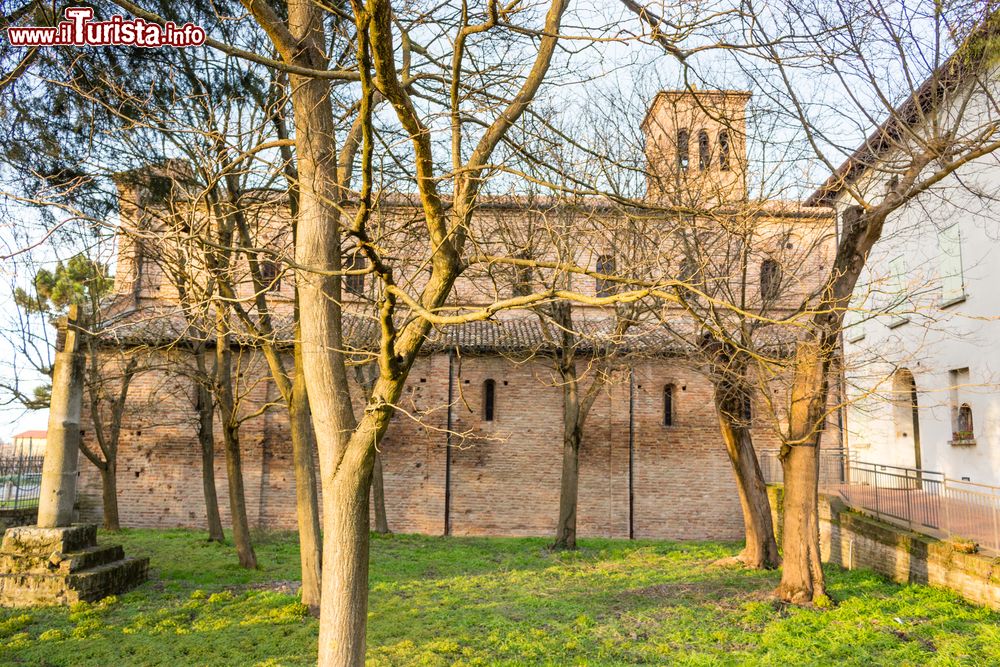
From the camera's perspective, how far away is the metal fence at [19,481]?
16.9 meters

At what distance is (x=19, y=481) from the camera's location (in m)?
17.0

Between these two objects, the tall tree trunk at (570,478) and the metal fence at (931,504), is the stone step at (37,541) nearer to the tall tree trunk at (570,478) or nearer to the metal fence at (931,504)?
the tall tree trunk at (570,478)

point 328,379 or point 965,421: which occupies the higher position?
point 328,379

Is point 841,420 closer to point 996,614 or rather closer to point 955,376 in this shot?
point 955,376

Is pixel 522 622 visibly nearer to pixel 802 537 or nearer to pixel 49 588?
pixel 802 537

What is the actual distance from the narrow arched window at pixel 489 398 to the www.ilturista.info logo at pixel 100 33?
13.2m

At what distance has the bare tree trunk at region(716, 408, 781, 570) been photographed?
12141mm

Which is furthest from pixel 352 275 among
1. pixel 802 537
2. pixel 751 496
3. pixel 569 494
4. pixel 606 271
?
pixel 569 494

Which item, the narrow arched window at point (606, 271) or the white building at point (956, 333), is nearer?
the narrow arched window at point (606, 271)

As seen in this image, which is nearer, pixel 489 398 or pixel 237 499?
pixel 237 499

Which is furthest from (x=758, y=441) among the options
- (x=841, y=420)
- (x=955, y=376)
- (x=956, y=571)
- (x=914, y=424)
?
(x=956, y=571)

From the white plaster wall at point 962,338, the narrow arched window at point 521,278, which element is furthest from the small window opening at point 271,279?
the white plaster wall at point 962,338

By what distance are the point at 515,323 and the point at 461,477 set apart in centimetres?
446

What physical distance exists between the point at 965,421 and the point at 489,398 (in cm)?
1085
